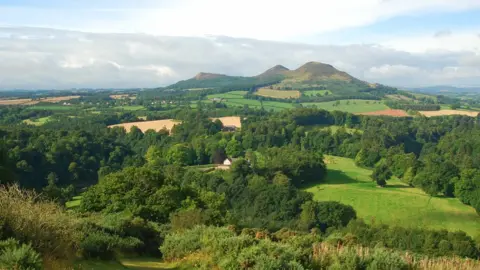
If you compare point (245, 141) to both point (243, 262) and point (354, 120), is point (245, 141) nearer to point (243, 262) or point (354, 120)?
point (354, 120)

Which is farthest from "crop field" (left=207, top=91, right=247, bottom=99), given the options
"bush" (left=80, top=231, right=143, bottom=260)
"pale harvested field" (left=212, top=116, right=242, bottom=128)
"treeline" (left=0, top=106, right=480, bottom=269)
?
"bush" (left=80, top=231, right=143, bottom=260)

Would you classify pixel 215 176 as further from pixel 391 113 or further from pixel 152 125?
pixel 391 113

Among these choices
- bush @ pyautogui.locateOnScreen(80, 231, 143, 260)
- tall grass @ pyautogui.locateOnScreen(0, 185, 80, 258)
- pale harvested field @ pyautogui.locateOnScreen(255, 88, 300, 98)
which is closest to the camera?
tall grass @ pyautogui.locateOnScreen(0, 185, 80, 258)

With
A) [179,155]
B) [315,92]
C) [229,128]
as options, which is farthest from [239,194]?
[315,92]

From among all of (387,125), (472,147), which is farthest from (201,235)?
(387,125)

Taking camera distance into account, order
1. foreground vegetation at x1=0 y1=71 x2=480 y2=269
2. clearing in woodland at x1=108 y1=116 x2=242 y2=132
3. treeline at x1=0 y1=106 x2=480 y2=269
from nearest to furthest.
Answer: foreground vegetation at x1=0 y1=71 x2=480 y2=269 < treeline at x1=0 y1=106 x2=480 y2=269 < clearing in woodland at x1=108 y1=116 x2=242 y2=132

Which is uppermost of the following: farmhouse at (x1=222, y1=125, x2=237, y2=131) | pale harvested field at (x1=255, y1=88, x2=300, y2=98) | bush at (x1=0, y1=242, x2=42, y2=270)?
pale harvested field at (x1=255, y1=88, x2=300, y2=98)

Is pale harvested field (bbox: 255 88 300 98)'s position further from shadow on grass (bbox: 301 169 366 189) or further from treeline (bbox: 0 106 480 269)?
shadow on grass (bbox: 301 169 366 189)
